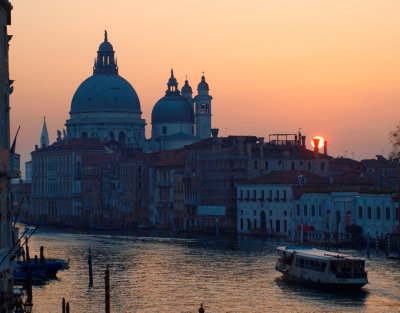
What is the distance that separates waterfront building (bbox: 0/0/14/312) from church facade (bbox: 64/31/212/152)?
410ft

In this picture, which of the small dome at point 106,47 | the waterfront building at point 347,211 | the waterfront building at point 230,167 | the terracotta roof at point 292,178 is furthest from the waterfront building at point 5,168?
the small dome at point 106,47

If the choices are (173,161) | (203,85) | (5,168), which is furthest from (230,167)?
(5,168)

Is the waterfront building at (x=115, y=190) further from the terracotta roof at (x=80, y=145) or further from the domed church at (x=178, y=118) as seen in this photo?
the domed church at (x=178, y=118)

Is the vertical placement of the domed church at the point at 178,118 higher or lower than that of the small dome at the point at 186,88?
lower

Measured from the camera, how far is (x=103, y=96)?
16400cm

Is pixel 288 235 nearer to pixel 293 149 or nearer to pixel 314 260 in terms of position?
pixel 293 149

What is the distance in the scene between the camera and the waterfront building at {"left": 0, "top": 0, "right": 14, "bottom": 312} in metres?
28.4

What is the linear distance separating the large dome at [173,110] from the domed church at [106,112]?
4960 mm

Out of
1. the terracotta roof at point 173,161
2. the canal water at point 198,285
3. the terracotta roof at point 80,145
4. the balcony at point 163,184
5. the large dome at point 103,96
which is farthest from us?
the large dome at point 103,96

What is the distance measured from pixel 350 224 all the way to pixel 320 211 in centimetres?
527

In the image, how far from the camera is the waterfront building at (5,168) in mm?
28406

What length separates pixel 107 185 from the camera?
5044 inches

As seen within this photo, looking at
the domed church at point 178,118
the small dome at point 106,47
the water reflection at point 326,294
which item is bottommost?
the water reflection at point 326,294

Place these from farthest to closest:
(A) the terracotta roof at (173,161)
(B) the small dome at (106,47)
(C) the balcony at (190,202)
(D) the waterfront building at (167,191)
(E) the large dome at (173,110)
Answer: (B) the small dome at (106,47) < (E) the large dome at (173,110) < (A) the terracotta roof at (173,161) < (D) the waterfront building at (167,191) < (C) the balcony at (190,202)
